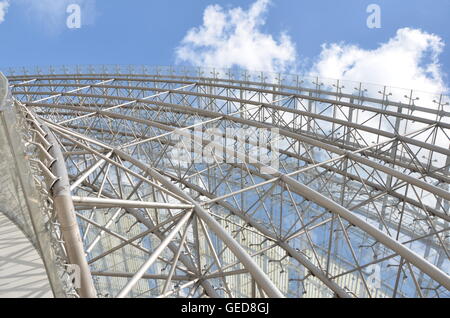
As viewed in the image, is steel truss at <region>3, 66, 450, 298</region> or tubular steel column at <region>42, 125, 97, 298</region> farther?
steel truss at <region>3, 66, 450, 298</region>

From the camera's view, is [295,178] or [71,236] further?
[295,178]

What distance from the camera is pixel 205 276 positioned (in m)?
12.0

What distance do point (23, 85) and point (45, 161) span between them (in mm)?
31661

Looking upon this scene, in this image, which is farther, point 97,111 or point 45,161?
point 97,111

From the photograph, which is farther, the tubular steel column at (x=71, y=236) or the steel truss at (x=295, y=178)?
the steel truss at (x=295, y=178)

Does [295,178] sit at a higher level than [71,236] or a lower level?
lower

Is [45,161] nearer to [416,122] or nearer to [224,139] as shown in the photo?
[224,139]

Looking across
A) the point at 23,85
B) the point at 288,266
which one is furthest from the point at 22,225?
the point at 23,85
